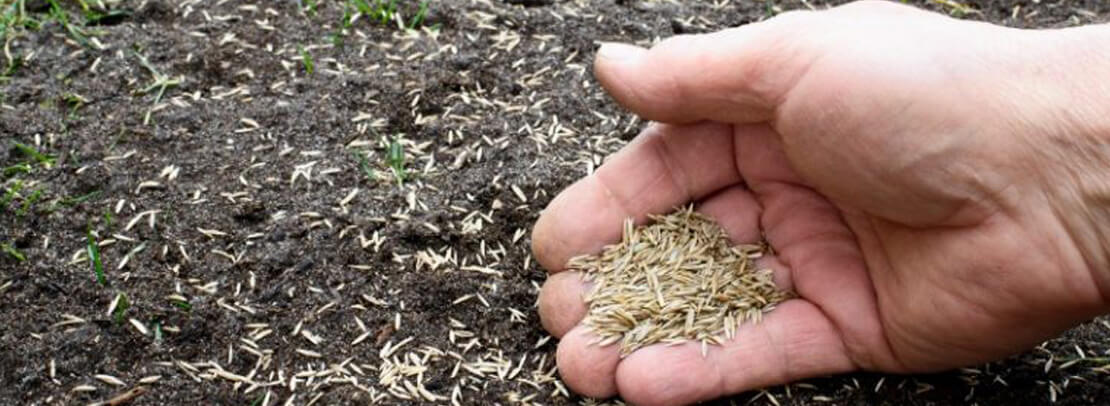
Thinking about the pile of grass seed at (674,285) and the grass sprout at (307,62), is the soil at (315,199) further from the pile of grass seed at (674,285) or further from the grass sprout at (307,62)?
the pile of grass seed at (674,285)

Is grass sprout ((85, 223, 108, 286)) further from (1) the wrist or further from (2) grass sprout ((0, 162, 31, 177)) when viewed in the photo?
(1) the wrist

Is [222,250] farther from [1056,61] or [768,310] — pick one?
[1056,61]

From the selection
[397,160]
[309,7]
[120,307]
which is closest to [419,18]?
[309,7]

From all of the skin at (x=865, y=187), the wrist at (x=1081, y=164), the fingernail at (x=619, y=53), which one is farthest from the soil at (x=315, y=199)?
the fingernail at (x=619, y=53)

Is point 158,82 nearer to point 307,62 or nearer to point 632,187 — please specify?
point 307,62

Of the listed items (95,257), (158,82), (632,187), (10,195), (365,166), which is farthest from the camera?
(158,82)
